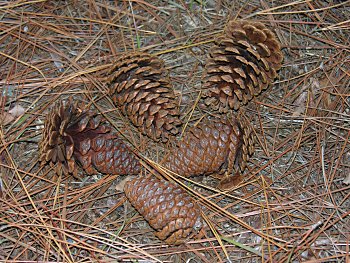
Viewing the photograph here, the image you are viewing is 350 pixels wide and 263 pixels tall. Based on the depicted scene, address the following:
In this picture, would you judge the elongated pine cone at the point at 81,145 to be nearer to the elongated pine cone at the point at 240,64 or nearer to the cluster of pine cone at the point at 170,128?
the cluster of pine cone at the point at 170,128

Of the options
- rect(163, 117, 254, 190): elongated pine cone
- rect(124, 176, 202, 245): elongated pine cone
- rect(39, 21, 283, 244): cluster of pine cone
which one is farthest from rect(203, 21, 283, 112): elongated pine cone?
rect(124, 176, 202, 245): elongated pine cone

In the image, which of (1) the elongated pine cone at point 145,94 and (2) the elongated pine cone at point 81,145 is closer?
(2) the elongated pine cone at point 81,145

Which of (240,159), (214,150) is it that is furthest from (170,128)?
(240,159)

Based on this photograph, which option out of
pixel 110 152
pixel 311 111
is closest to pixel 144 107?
pixel 110 152

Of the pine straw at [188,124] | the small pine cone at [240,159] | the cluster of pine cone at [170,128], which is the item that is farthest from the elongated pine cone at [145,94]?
the small pine cone at [240,159]

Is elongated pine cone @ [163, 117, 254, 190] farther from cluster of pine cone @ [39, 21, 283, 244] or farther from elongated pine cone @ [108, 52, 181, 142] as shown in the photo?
elongated pine cone @ [108, 52, 181, 142]

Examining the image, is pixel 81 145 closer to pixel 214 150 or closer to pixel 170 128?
pixel 170 128
